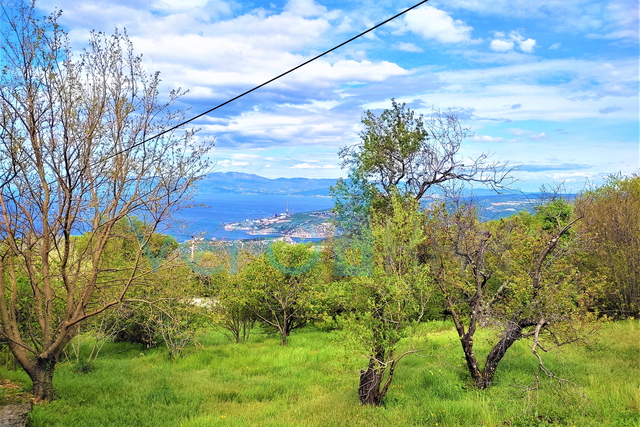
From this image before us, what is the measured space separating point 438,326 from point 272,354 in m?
9.25

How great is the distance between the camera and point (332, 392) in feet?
32.8

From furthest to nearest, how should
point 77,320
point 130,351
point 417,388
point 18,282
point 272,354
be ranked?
1. point 130,351
2. point 272,354
3. point 18,282
4. point 417,388
5. point 77,320

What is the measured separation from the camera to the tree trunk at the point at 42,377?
8852 mm

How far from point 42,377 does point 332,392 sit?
631cm

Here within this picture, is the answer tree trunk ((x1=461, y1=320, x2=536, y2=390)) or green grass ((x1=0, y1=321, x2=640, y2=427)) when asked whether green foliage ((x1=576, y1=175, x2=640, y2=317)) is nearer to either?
green grass ((x1=0, y1=321, x2=640, y2=427))

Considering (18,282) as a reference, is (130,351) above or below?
below

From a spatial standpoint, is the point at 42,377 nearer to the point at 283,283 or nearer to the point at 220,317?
the point at 220,317

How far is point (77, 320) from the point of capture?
338 inches

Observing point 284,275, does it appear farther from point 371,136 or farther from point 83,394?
point 83,394

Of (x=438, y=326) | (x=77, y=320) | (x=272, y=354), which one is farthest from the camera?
(x=438, y=326)

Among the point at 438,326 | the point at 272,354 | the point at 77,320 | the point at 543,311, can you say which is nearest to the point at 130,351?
the point at 272,354

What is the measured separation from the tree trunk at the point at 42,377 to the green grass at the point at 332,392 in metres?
0.36

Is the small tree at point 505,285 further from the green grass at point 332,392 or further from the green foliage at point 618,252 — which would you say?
the green foliage at point 618,252

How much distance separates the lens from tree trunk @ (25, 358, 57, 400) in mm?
8852
